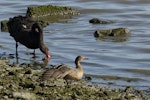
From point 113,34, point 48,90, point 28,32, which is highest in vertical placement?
point 28,32

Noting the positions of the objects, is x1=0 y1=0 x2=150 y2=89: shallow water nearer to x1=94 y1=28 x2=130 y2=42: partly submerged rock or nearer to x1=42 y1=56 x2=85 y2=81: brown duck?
x1=94 y1=28 x2=130 y2=42: partly submerged rock

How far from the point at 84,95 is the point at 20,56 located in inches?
228

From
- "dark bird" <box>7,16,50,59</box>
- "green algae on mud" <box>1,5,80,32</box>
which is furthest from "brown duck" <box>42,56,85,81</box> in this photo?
"green algae on mud" <box>1,5,80,32</box>

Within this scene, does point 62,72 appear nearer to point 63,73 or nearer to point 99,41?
point 63,73

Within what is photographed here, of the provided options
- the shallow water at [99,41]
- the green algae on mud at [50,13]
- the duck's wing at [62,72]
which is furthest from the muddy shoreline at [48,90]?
the green algae on mud at [50,13]

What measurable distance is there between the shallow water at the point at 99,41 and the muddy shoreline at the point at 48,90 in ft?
4.98

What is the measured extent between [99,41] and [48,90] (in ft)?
25.8

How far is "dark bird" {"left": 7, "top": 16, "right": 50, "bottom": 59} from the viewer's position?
50.1ft

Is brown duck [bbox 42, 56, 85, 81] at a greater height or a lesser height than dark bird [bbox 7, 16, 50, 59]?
lesser

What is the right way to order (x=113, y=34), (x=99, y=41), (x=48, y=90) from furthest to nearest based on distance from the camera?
1. (x=113, y=34)
2. (x=99, y=41)
3. (x=48, y=90)

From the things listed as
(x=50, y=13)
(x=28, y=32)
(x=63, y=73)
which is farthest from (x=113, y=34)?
(x=63, y=73)

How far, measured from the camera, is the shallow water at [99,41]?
14.3 meters

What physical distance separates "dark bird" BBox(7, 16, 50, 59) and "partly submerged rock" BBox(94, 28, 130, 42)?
10.1 ft

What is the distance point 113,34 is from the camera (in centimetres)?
1828
